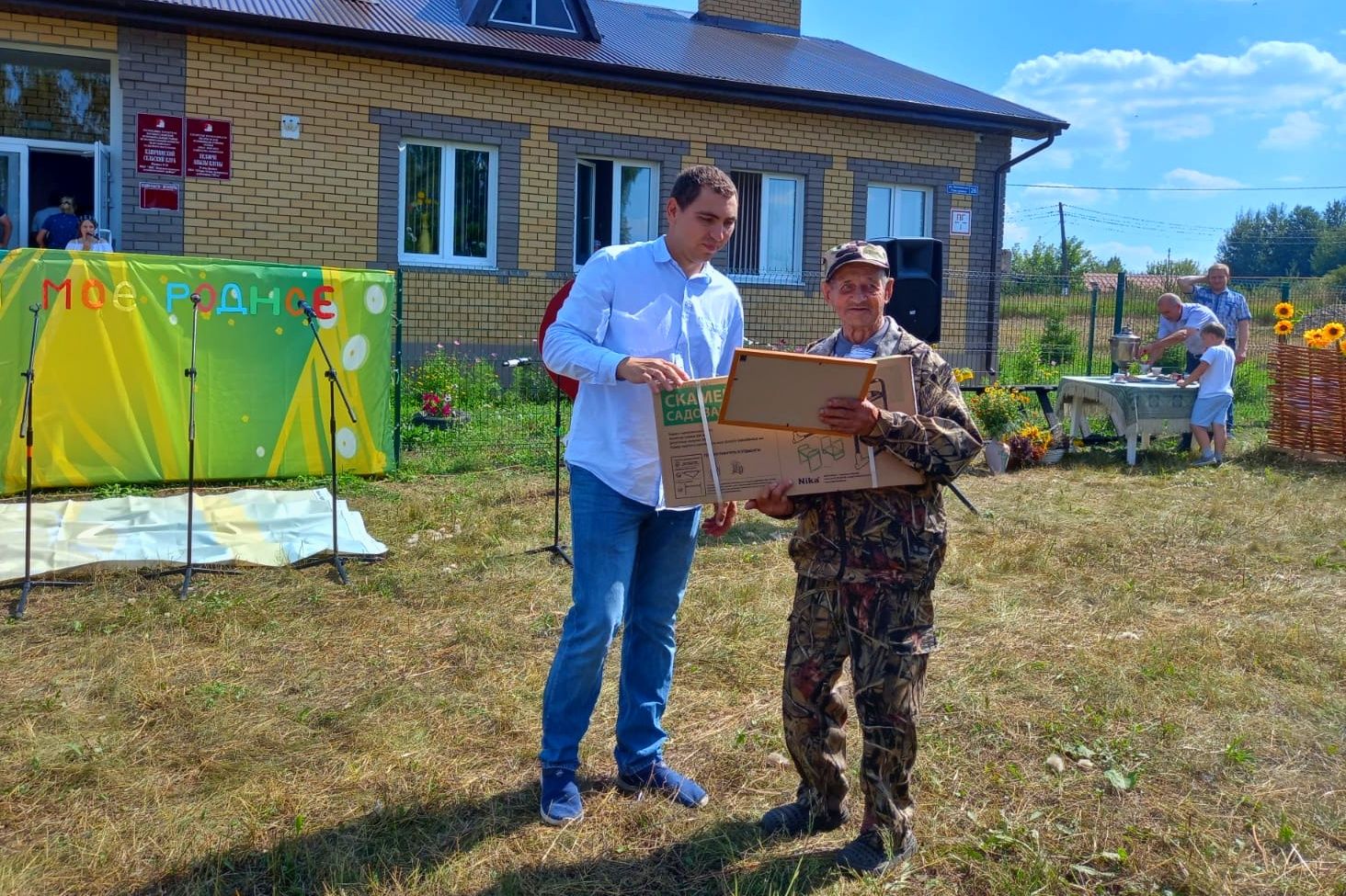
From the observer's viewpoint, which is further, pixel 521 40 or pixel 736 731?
pixel 521 40

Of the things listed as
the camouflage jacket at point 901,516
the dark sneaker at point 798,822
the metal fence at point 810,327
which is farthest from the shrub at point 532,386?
the camouflage jacket at point 901,516

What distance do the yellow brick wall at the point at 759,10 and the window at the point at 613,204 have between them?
5040 mm

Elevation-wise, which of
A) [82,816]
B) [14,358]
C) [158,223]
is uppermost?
[158,223]

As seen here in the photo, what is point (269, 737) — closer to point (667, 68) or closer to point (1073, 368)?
point (667, 68)

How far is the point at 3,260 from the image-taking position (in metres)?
8.08

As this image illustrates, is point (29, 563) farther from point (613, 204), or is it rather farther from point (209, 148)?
point (613, 204)

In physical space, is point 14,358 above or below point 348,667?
above

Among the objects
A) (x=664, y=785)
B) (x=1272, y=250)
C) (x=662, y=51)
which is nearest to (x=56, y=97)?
(x=662, y=51)

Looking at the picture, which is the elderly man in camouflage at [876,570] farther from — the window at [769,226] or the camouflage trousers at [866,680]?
the window at [769,226]

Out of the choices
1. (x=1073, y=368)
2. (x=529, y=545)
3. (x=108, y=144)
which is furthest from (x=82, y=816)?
→ (x=1073, y=368)

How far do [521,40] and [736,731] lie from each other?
480 inches

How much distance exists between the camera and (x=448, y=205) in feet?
46.8

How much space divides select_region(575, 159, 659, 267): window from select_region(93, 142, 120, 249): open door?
5.60 meters

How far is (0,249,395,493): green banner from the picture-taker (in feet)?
27.1
